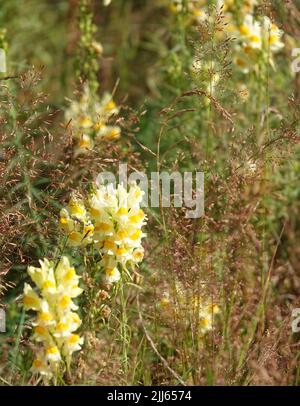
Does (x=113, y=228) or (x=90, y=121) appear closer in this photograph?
(x=113, y=228)

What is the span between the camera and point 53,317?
95.5 inches

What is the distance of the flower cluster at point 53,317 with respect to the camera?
2408mm

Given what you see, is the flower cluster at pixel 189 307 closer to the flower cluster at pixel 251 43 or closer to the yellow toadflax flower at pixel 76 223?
the yellow toadflax flower at pixel 76 223

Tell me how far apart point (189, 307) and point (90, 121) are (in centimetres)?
99

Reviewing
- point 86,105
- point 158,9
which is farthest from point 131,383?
point 158,9

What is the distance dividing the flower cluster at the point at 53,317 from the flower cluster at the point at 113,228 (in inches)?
8.5

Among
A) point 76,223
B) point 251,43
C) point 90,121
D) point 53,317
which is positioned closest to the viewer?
point 53,317

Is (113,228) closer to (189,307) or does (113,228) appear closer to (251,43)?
(189,307)

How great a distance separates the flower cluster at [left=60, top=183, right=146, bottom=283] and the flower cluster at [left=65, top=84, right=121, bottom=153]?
0.36 metres

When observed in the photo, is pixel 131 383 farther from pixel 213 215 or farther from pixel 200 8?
pixel 200 8

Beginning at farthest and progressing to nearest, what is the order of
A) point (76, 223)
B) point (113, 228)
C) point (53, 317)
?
point (76, 223), point (113, 228), point (53, 317)

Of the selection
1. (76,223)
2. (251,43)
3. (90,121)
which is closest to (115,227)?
(76,223)

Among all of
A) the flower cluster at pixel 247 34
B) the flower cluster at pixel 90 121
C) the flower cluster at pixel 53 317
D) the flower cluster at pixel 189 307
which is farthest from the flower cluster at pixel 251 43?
the flower cluster at pixel 53 317
